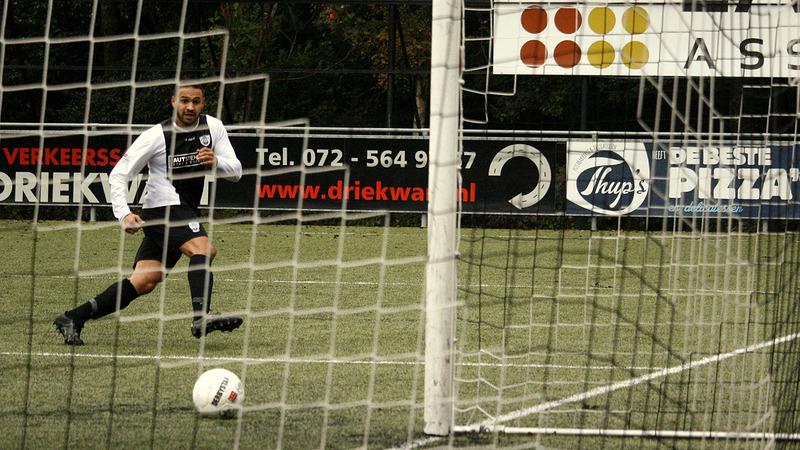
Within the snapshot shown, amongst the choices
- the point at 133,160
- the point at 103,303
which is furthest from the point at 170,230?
the point at 103,303

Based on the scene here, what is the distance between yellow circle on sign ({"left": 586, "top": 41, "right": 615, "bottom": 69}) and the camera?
15.9 ft

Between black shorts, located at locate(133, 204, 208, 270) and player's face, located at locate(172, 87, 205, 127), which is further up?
player's face, located at locate(172, 87, 205, 127)

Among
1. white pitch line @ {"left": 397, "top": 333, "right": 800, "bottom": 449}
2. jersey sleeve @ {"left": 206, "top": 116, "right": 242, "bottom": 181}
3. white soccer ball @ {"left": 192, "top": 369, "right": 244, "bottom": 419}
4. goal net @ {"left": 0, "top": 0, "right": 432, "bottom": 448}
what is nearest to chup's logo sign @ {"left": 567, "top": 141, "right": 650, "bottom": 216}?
goal net @ {"left": 0, "top": 0, "right": 432, "bottom": 448}

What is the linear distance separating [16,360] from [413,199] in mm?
9736

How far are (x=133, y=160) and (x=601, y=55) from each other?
4321 mm

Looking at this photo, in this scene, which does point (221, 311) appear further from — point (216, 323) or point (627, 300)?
point (627, 300)

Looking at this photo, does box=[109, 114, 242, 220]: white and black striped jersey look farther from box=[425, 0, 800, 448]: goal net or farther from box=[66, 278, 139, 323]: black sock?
box=[425, 0, 800, 448]: goal net

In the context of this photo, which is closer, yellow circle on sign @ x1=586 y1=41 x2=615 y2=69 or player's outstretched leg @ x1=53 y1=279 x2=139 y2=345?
yellow circle on sign @ x1=586 y1=41 x2=615 y2=69

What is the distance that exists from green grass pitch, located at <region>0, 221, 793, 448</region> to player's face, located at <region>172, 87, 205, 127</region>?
3.45 ft

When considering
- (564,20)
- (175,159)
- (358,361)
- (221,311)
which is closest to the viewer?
(358,361)

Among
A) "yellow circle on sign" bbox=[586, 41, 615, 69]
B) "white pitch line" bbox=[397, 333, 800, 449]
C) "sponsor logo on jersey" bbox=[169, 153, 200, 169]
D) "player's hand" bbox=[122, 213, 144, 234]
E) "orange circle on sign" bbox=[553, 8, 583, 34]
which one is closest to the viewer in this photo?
"white pitch line" bbox=[397, 333, 800, 449]

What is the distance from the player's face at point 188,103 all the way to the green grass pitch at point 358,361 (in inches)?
41.4

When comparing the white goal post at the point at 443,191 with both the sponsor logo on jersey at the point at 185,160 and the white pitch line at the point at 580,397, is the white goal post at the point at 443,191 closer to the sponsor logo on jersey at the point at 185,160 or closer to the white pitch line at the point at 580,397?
the white pitch line at the point at 580,397

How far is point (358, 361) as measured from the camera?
19.3 ft
